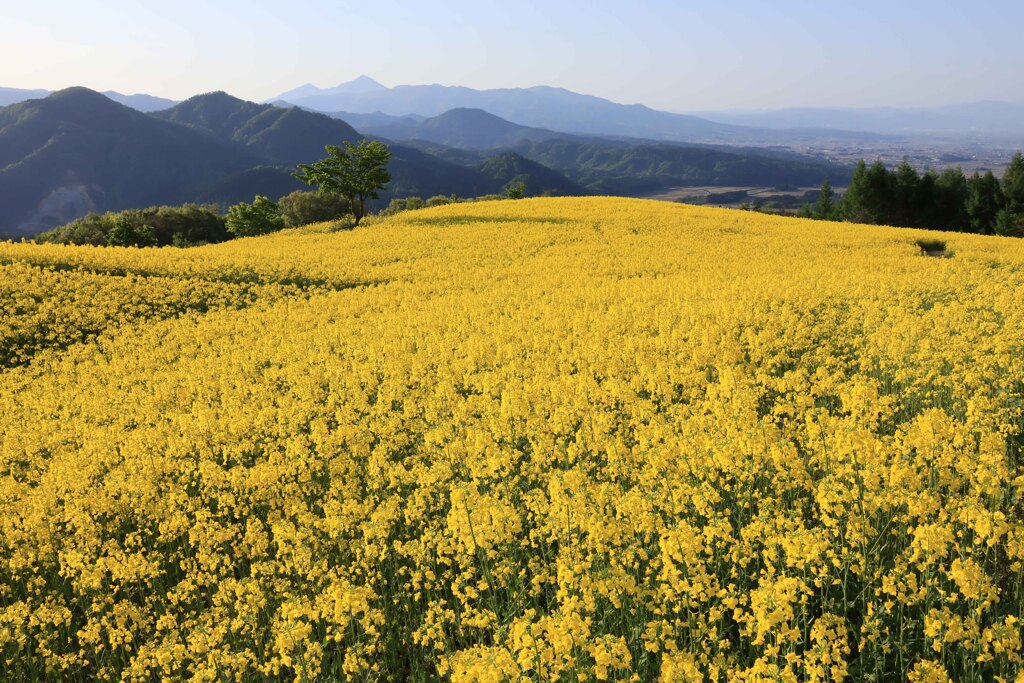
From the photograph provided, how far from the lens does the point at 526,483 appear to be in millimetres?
7602

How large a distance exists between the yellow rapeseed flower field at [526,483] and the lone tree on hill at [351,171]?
92.6 feet

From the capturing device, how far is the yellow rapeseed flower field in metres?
4.68

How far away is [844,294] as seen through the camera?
17.1 metres

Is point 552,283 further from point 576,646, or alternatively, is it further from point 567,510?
point 576,646

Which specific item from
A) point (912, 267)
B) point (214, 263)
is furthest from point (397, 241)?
point (912, 267)

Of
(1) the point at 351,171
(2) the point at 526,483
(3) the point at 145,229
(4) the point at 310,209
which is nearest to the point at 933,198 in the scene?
(1) the point at 351,171

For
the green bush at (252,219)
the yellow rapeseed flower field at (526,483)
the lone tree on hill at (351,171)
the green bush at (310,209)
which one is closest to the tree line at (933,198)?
the lone tree on hill at (351,171)

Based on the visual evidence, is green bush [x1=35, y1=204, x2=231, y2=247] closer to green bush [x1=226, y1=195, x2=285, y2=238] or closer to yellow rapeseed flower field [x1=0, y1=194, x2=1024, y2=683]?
green bush [x1=226, y1=195, x2=285, y2=238]

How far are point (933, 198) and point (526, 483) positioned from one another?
3147 inches

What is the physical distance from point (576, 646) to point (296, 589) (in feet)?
11.2

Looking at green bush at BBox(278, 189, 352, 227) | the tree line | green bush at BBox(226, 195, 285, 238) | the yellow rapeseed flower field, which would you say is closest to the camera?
the yellow rapeseed flower field

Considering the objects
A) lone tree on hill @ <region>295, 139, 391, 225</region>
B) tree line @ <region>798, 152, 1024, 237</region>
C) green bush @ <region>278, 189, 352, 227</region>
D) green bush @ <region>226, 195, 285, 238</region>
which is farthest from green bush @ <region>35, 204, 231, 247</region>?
tree line @ <region>798, 152, 1024, 237</region>

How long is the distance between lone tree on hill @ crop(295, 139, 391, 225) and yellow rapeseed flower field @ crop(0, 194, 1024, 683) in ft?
92.6

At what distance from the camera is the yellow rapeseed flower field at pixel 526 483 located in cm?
468
